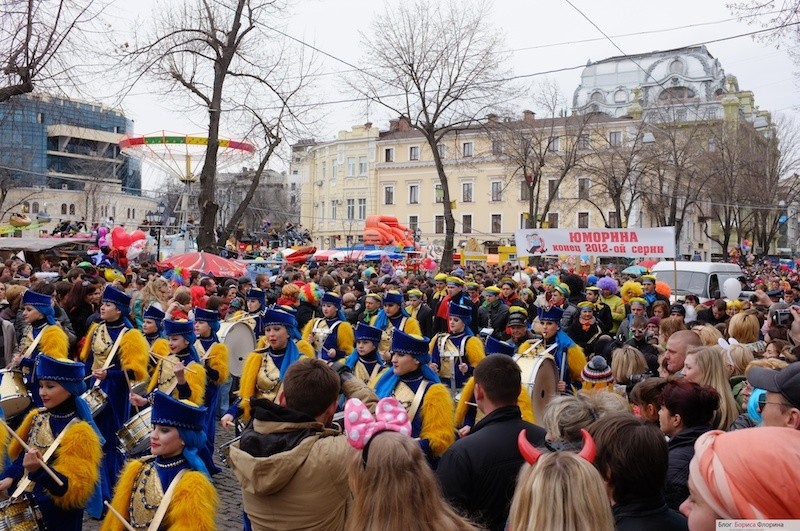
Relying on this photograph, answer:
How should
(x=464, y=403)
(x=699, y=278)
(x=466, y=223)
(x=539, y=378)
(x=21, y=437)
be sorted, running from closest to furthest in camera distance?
(x=21, y=437)
(x=464, y=403)
(x=539, y=378)
(x=699, y=278)
(x=466, y=223)

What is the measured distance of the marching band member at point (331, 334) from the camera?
9.48 m

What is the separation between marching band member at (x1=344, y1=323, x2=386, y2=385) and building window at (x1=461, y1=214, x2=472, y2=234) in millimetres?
62546

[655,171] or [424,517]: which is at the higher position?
[655,171]

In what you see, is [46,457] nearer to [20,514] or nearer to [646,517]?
[20,514]

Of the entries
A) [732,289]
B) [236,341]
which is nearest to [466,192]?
[732,289]

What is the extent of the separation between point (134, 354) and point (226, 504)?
69.4 inches

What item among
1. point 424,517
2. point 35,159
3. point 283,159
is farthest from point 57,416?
point 35,159

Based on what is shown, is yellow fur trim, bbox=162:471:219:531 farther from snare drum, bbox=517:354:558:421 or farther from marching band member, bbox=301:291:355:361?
marching band member, bbox=301:291:355:361

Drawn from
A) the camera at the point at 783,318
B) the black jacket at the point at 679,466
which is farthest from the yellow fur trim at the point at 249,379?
the camera at the point at 783,318

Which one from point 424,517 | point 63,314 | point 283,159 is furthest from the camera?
point 283,159

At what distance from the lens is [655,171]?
46312 mm

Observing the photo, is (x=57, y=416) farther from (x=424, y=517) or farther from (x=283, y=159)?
(x=283, y=159)

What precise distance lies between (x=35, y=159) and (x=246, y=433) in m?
97.7

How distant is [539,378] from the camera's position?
7117mm
